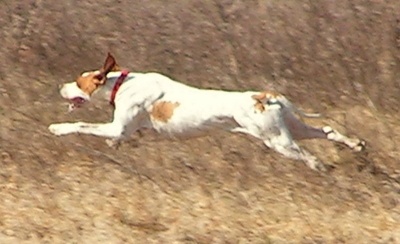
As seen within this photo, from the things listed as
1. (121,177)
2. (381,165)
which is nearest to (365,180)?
(381,165)

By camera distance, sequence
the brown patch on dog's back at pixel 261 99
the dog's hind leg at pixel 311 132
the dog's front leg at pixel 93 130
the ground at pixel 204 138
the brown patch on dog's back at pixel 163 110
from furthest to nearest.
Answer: the ground at pixel 204 138 < the brown patch on dog's back at pixel 163 110 < the dog's front leg at pixel 93 130 < the dog's hind leg at pixel 311 132 < the brown patch on dog's back at pixel 261 99

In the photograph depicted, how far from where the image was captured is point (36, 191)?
11016 mm

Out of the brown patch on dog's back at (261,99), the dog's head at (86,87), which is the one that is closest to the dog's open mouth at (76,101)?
the dog's head at (86,87)

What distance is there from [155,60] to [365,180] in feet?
9.69

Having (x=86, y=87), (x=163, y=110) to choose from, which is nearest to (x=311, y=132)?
(x=163, y=110)

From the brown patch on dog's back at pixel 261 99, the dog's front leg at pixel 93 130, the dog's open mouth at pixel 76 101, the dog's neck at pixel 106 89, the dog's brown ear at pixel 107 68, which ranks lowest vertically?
the dog's front leg at pixel 93 130

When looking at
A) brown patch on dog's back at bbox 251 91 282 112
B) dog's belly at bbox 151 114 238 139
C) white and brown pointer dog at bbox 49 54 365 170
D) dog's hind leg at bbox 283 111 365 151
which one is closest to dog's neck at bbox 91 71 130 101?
white and brown pointer dog at bbox 49 54 365 170

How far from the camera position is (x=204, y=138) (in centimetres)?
1190

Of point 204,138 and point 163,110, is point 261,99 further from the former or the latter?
point 204,138

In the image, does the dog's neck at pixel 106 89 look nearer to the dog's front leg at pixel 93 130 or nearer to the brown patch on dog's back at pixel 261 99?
the dog's front leg at pixel 93 130

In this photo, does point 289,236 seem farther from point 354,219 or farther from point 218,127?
point 218,127

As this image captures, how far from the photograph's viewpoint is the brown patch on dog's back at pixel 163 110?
8.54 m

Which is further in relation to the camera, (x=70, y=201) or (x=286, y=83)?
(x=286, y=83)

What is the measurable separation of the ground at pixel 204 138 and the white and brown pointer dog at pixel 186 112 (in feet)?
6.31
